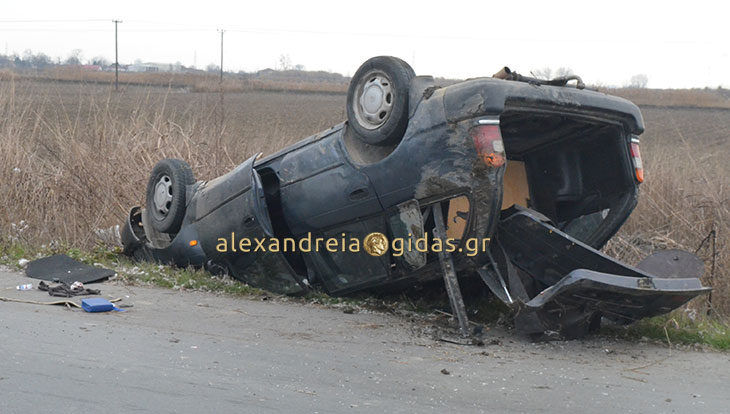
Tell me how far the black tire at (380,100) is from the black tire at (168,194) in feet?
6.68

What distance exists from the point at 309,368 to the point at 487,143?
1737 mm

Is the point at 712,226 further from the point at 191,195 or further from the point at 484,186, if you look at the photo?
the point at 191,195

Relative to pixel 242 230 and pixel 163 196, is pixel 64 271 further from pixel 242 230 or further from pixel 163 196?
pixel 242 230

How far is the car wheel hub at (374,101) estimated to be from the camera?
18.5ft

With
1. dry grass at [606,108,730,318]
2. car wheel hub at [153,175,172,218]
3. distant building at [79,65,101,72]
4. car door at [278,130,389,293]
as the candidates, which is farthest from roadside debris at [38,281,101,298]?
distant building at [79,65,101,72]

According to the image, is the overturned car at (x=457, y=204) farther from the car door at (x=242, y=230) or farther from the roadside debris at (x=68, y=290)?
the roadside debris at (x=68, y=290)

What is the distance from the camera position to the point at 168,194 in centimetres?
735

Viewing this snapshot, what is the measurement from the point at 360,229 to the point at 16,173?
6343mm

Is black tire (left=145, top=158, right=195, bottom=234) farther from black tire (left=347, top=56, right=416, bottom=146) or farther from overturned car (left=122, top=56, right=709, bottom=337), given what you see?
black tire (left=347, top=56, right=416, bottom=146)

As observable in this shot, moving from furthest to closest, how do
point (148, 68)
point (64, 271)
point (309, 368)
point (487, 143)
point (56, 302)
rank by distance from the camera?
point (148, 68) < point (64, 271) < point (56, 302) < point (487, 143) < point (309, 368)

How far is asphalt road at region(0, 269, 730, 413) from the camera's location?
3930mm

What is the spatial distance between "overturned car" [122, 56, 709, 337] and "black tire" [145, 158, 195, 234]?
162 mm

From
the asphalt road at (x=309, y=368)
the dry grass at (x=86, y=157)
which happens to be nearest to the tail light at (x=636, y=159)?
the asphalt road at (x=309, y=368)

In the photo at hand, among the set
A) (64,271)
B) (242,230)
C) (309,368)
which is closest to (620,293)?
(309,368)
